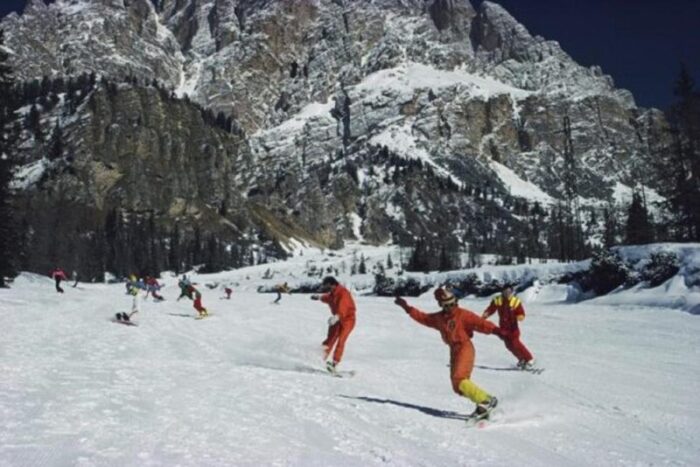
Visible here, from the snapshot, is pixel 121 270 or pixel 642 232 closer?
pixel 642 232

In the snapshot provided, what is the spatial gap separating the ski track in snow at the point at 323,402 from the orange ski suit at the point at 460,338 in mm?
519

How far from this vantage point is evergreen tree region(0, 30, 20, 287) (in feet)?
121

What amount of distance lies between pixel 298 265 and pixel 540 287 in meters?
114

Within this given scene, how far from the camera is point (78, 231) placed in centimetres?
16350

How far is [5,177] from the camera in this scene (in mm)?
37562

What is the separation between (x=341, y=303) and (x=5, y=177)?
3164 cm

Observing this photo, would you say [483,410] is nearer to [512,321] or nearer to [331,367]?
[331,367]

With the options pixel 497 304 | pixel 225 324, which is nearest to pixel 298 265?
pixel 225 324

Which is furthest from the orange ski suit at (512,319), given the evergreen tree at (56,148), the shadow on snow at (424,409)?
the evergreen tree at (56,148)

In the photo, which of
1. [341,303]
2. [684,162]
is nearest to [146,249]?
[684,162]

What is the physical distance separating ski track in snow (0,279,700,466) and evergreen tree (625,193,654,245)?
51.7m

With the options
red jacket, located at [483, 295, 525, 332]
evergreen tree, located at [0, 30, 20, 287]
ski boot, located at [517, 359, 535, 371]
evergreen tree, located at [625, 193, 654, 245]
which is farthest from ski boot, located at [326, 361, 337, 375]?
evergreen tree, located at [625, 193, 654, 245]

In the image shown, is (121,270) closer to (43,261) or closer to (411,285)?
(43,261)

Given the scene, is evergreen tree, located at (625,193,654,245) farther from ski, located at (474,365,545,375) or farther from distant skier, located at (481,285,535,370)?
ski, located at (474,365,545,375)
